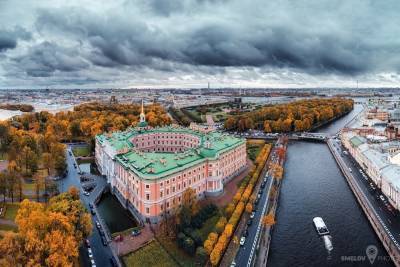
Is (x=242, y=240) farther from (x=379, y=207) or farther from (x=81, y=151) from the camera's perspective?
(x=81, y=151)

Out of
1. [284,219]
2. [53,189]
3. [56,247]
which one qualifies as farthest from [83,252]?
[284,219]

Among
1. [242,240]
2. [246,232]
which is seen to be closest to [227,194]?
[246,232]

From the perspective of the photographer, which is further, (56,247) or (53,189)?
(53,189)

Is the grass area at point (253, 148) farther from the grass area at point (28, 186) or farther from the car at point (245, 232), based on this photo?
the grass area at point (28, 186)

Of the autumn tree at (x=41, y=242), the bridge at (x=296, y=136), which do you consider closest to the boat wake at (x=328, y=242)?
the autumn tree at (x=41, y=242)

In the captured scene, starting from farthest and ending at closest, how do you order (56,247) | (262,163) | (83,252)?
(262,163) → (83,252) → (56,247)

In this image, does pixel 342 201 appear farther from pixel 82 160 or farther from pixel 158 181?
pixel 82 160

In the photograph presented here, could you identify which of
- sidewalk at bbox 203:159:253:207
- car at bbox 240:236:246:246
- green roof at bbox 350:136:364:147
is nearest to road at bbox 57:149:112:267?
car at bbox 240:236:246:246
